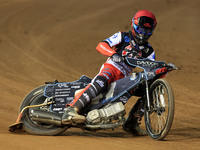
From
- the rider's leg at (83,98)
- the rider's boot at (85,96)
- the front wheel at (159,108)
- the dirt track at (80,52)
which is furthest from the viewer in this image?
the rider's boot at (85,96)

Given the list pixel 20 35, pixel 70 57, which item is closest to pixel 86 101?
pixel 70 57

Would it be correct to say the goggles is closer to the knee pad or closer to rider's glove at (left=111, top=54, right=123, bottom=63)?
rider's glove at (left=111, top=54, right=123, bottom=63)

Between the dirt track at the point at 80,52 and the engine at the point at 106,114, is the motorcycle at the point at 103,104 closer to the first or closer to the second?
the engine at the point at 106,114

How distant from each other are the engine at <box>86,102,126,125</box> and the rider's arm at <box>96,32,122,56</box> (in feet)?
2.83

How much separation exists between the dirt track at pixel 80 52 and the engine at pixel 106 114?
30cm

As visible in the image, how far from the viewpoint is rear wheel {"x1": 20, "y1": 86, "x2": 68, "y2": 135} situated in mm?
6641

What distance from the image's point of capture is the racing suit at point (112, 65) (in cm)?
653

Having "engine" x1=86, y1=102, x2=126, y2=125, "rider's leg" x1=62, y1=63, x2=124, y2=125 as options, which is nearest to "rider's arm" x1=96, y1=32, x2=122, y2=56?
"rider's leg" x1=62, y1=63, x2=124, y2=125

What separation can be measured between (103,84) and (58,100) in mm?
841

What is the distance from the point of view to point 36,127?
672cm

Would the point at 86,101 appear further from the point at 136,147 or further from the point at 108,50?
the point at 136,147

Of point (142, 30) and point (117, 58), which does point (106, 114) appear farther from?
point (142, 30)

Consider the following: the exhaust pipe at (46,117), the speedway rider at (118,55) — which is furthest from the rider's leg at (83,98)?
the exhaust pipe at (46,117)

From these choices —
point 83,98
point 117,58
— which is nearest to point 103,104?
point 83,98
